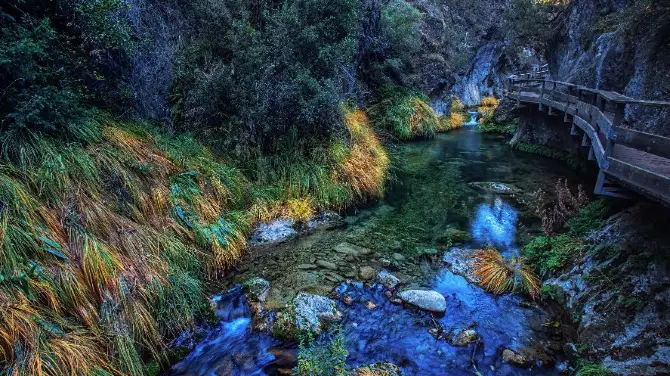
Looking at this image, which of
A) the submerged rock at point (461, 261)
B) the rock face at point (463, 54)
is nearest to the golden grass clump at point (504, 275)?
the submerged rock at point (461, 261)

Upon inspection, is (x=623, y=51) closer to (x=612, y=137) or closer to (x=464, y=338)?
(x=612, y=137)

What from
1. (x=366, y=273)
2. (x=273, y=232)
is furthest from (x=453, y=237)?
(x=273, y=232)

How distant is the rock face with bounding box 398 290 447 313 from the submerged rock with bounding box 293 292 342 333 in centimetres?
128

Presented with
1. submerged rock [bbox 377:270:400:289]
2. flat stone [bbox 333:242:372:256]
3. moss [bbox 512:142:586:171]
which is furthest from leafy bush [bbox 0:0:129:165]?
moss [bbox 512:142:586:171]

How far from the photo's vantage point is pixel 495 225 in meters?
9.68

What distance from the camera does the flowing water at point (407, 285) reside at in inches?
203

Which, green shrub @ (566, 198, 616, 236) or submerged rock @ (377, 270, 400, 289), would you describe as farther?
green shrub @ (566, 198, 616, 236)

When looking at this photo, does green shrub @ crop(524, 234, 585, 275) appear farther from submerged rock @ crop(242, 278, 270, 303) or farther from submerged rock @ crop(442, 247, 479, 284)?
submerged rock @ crop(242, 278, 270, 303)

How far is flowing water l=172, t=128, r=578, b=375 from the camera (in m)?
5.16

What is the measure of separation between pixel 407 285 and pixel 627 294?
332 cm

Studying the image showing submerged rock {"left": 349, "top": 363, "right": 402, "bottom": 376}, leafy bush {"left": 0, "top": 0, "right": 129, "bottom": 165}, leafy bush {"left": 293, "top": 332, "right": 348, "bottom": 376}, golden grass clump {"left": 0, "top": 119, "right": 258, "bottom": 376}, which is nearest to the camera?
golden grass clump {"left": 0, "top": 119, "right": 258, "bottom": 376}

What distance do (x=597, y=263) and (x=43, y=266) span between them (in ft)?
27.0

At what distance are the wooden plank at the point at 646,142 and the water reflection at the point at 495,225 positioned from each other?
312cm

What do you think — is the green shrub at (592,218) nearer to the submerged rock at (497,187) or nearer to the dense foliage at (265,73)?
the submerged rock at (497,187)
